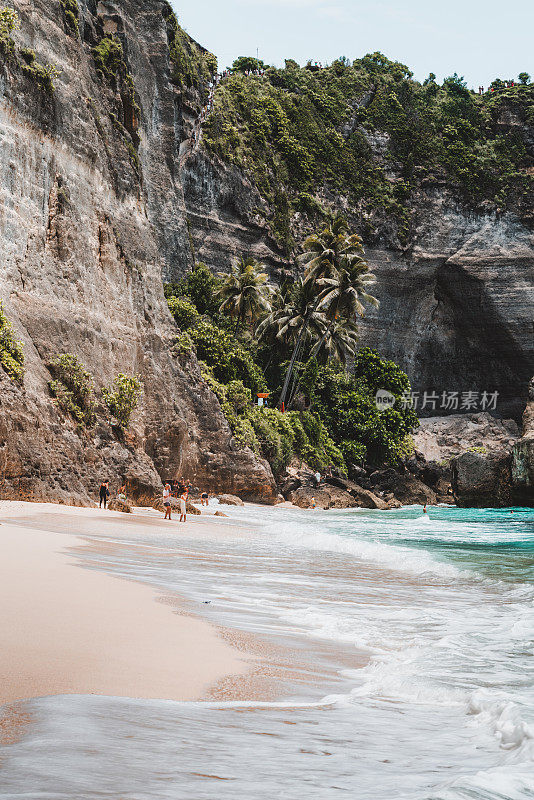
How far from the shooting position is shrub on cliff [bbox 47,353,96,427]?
62.3 feet

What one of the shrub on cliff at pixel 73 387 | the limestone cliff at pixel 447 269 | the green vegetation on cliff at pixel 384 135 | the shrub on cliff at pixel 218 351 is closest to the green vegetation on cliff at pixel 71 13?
the shrub on cliff at pixel 73 387

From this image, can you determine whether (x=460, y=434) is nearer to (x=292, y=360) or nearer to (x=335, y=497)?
(x=292, y=360)

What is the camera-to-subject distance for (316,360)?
45250mm

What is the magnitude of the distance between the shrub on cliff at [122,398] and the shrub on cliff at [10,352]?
16.2ft

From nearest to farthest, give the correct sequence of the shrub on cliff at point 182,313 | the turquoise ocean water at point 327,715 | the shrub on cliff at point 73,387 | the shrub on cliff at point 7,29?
the turquoise ocean water at point 327,715 < the shrub on cliff at point 73,387 < the shrub on cliff at point 7,29 < the shrub on cliff at point 182,313

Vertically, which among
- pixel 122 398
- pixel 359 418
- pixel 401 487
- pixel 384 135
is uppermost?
pixel 384 135

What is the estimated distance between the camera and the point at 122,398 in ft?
→ 73.8

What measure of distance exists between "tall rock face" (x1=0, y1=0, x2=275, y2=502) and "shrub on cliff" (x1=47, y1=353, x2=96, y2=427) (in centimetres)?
33

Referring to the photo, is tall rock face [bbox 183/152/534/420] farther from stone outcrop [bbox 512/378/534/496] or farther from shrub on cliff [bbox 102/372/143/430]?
shrub on cliff [bbox 102/372/143/430]

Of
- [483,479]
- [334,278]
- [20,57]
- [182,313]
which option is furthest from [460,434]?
[20,57]

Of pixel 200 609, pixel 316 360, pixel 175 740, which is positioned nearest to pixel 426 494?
pixel 316 360

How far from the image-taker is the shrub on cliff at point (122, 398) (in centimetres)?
2195

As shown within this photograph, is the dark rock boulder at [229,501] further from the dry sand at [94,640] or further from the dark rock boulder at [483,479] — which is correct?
the dry sand at [94,640]

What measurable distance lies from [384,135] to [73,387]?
49.7 m
